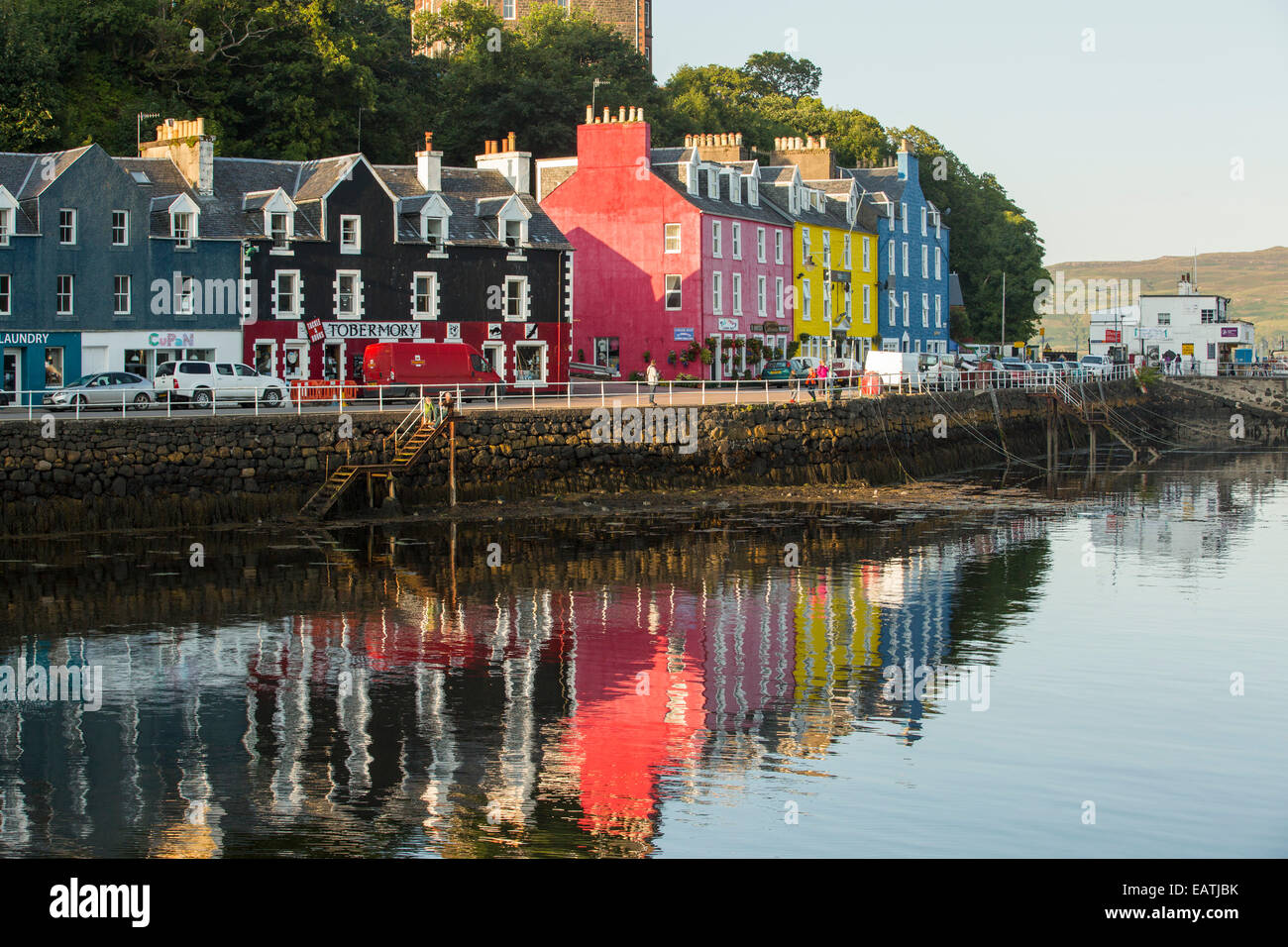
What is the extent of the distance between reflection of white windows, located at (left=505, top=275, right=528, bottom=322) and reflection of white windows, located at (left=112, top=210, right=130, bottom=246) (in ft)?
50.5

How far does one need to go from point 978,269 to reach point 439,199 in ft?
207

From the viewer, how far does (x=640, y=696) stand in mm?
21703

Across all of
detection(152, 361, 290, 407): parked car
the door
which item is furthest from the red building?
the door

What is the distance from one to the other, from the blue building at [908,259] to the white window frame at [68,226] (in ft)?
164

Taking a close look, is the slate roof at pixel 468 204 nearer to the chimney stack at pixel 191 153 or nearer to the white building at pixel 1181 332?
the chimney stack at pixel 191 153

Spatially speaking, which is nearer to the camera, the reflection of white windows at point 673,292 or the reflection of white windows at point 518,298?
the reflection of white windows at point 518,298

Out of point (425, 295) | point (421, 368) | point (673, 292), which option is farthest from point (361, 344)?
point (673, 292)

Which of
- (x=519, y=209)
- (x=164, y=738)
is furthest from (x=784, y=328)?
(x=164, y=738)

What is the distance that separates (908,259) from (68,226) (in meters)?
56.2

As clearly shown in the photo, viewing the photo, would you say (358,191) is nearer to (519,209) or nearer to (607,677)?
(519,209)

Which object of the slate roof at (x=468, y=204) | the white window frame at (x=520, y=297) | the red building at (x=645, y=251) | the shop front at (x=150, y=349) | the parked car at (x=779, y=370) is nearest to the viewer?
the shop front at (x=150, y=349)

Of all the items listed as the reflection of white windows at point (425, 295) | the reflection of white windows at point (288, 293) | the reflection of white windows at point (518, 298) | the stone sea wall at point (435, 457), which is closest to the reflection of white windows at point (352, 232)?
the reflection of white windows at point (288, 293)

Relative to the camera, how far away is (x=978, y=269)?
360 feet

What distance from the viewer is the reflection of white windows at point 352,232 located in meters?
53.7
